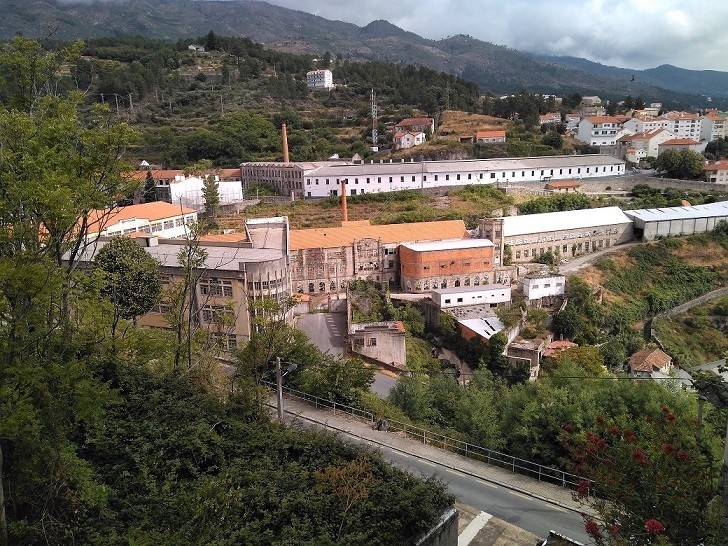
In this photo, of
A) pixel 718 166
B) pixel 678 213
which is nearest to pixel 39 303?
pixel 678 213

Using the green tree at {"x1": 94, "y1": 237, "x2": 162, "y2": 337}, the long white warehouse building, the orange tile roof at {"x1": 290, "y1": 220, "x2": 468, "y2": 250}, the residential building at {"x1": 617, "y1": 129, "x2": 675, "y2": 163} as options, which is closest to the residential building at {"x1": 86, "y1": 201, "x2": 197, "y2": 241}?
the orange tile roof at {"x1": 290, "y1": 220, "x2": 468, "y2": 250}

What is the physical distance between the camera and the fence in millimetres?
11445

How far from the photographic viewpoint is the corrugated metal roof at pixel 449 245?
100ft

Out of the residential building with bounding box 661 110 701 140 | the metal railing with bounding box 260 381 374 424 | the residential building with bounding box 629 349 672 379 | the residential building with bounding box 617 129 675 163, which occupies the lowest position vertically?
the residential building with bounding box 629 349 672 379

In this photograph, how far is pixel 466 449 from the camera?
41.9ft

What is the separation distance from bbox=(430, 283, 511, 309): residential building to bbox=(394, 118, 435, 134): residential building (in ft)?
118

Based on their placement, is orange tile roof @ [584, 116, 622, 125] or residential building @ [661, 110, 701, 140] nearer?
orange tile roof @ [584, 116, 622, 125]

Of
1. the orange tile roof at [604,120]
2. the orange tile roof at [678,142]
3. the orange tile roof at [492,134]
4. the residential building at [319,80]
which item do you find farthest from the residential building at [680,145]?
the residential building at [319,80]

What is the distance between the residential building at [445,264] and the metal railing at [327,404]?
602 inches

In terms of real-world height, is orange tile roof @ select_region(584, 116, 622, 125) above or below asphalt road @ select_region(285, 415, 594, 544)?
above

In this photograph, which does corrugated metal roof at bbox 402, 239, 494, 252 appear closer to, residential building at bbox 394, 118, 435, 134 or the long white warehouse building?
the long white warehouse building

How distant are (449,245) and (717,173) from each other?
3325cm

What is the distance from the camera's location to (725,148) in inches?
2377

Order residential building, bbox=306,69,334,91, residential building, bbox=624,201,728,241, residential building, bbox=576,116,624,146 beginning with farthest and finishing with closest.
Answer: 1. residential building, bbox=306,69,334,91
2. residential building, bbox=576,116,624,146
3. residential building, bbox=624,201,728,241
